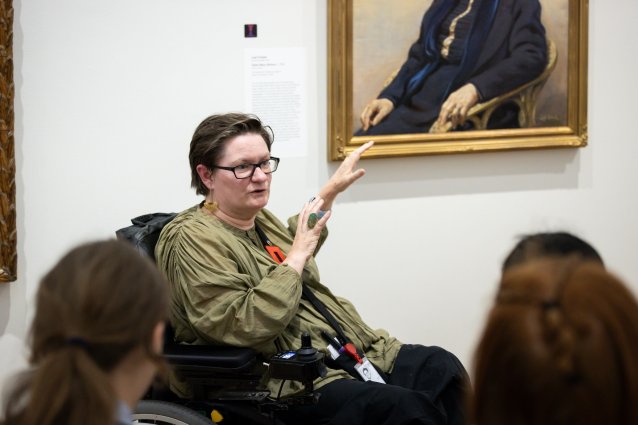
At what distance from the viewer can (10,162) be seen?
371 centimetres

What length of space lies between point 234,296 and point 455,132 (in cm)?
179

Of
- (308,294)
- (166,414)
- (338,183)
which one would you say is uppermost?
(338,183)

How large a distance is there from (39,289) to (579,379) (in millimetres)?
815

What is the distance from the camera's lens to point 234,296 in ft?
9.53

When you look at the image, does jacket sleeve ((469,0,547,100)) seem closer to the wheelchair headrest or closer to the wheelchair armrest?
the wheelchair headrest

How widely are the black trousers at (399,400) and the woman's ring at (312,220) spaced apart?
0.58 metres

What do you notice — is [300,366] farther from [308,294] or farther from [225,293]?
[308,294]

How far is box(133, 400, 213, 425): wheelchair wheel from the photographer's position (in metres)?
2.66

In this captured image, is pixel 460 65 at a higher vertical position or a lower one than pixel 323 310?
higher

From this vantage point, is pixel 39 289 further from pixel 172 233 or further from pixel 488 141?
pixel 488 141

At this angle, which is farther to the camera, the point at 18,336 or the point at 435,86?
the point at 435,86

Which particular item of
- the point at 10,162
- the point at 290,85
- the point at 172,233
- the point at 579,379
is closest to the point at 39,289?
the point at 579,379

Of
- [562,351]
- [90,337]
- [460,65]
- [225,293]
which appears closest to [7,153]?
[225,293]

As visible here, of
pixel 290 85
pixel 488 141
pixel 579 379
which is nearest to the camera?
pixel 579 379
